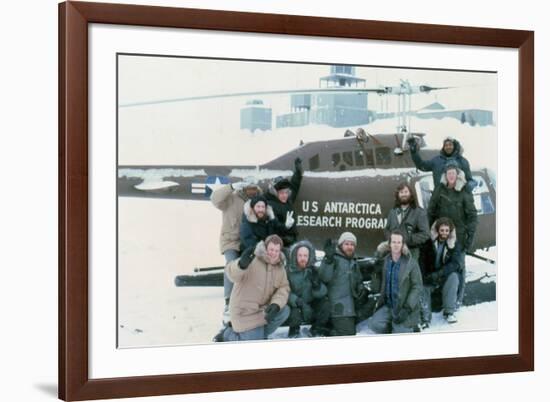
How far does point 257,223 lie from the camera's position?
3299mm

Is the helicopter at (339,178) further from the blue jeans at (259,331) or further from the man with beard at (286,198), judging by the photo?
the blue jeans at (259,331)

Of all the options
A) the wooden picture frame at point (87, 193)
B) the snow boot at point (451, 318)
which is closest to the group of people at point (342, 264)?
the snow boot at point (451, 318)

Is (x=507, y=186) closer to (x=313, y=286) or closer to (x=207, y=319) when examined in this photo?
(x=313, y=286)

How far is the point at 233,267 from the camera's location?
3.28 m

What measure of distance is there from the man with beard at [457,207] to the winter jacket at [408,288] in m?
0.14

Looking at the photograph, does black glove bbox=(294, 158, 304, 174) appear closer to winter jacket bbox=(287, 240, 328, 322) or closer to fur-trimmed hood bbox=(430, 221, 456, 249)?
Answer: winter jacket bbox=(287, 240, 328, 322)

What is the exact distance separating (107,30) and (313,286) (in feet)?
2.87

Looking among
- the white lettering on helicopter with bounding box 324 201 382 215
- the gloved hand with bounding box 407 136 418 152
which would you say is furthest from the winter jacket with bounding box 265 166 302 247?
the gloved hand with bounding box 407 136 418 152

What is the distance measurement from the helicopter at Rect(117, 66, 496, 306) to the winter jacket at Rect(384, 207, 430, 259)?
0.07 feet

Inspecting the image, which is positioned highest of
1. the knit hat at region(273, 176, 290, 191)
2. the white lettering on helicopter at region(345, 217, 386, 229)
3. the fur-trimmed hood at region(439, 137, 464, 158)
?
the fur-trimmed hood at region(439, 137, 464, 158)

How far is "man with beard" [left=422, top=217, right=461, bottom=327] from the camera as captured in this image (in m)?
3.49

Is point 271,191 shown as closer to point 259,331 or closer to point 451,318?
point 259,331

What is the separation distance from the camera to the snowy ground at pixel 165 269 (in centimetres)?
316

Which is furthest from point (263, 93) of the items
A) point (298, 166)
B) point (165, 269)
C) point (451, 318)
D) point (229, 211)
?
point (451, 318)
